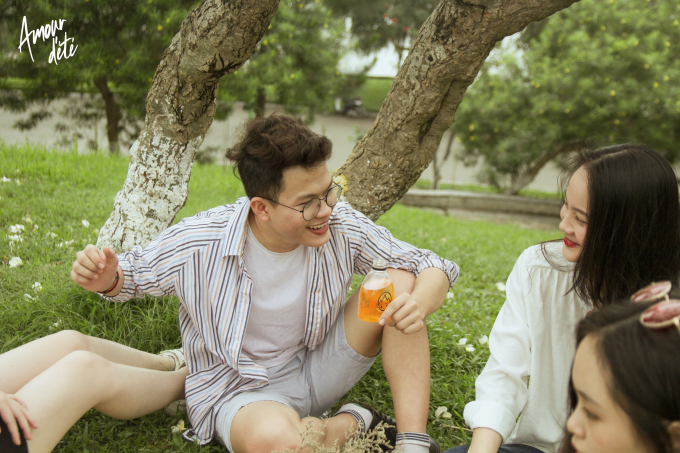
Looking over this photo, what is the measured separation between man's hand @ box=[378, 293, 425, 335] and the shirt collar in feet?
1.87

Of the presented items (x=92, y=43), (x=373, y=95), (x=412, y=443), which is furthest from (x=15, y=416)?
(x=373, y=95)

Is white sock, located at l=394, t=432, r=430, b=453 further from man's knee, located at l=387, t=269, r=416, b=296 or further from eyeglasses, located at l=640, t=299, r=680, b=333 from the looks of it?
eyeglasses, located at l=640, t=299, r=680, b=333

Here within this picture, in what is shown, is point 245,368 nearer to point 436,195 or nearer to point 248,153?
point 248,153

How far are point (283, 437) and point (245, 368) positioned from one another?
327 mm

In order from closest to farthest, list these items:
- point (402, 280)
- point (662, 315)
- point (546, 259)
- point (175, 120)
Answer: point (662, 315) < point (546, 259) < point (402, 280) < point (175, 120)

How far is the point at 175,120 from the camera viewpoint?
297 centimetres

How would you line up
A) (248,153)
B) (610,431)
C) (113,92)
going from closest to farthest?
(610,431)
(248,153)
(113,92)

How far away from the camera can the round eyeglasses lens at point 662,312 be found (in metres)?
1.12

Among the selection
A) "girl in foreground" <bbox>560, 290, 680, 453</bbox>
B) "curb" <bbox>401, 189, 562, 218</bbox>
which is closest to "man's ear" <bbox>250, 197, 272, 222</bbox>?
"girl in foreground" <bbox>560, 290, 680, 453</bbox>

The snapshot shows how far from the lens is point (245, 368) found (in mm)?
2041

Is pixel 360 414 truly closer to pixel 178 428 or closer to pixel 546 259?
pixel 178 428

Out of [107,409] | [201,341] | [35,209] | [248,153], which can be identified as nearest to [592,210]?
[248,153]

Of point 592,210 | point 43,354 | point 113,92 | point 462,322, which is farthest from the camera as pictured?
point 113,92

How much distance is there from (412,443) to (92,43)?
7225mm
